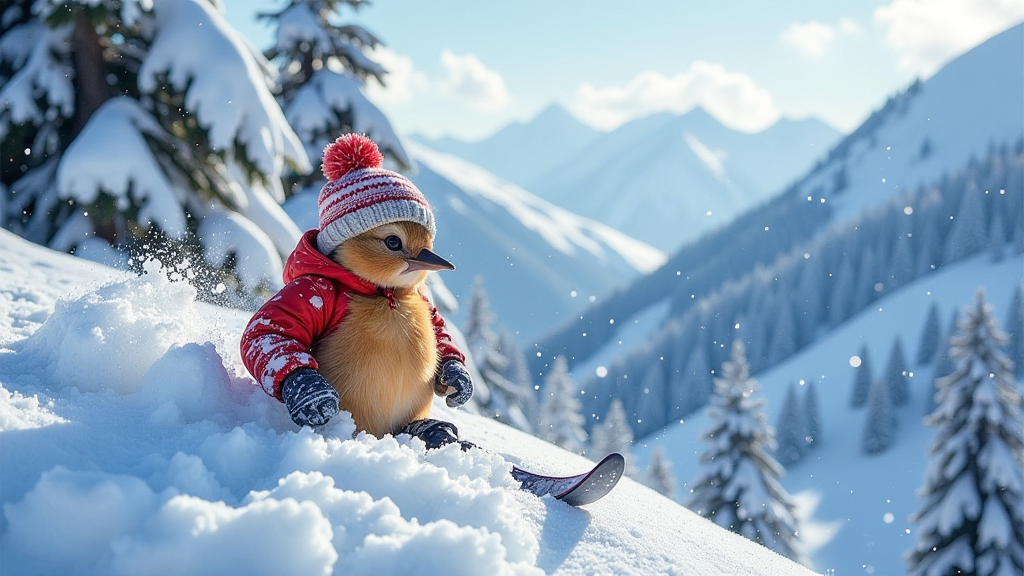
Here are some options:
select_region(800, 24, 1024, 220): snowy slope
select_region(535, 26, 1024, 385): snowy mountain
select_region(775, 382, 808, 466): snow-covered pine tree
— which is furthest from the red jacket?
select_region(800, 24, 1024, 220): snowy slope

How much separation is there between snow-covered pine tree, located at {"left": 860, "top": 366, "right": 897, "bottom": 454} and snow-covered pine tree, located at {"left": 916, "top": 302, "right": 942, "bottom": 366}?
12.6m

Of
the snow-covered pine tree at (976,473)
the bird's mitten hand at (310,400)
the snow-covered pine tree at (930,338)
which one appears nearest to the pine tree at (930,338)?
the snow-covered pine tree at (930,338)

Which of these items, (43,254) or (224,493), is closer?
(224,493)

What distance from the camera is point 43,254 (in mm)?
4602

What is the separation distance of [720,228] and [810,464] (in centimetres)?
7450

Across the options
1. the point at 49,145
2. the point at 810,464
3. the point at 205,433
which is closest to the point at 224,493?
the point at 205,433

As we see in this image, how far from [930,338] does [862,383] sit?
26.0 feet

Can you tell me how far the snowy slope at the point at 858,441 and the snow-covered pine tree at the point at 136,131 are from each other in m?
20.5

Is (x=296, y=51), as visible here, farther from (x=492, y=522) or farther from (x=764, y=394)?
(x=764, y=394)

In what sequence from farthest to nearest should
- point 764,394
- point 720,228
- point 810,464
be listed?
point 720,228 → point 764,394 → point 810,464

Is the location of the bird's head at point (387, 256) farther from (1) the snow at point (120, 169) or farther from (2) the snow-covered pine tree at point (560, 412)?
(2) the snow-covered pine tree at point (560, 412)

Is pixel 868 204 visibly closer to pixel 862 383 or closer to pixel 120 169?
pixel 862 383

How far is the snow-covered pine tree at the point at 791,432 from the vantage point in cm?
4269

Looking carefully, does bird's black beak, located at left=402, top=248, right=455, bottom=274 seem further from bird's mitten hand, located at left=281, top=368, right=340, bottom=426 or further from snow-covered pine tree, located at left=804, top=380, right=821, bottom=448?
A: snow-covered pine tree, located at left=804, top=380, right=821, bottom=448
